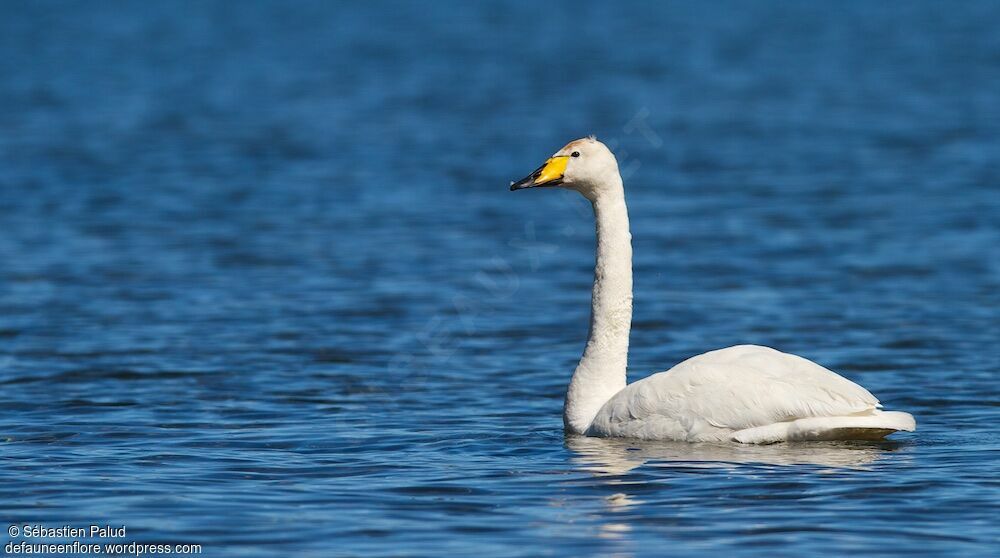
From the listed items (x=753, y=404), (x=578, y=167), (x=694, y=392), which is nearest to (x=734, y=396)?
(x=753, y=404)

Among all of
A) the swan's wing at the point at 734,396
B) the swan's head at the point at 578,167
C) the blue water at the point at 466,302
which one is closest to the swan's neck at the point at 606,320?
the swan's head at the point at 578,167

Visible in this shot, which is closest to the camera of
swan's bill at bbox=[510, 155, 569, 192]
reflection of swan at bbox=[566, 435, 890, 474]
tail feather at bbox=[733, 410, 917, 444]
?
reflection of swan at bbox=[566, 435, 890, 474]

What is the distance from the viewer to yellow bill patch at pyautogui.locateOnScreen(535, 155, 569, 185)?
12.1 metres

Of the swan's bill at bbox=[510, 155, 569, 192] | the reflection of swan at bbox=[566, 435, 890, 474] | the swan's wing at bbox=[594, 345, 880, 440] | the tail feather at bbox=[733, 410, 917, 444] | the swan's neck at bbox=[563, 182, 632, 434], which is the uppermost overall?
the swan's bill at bbox=[510, 155, 569, 192]

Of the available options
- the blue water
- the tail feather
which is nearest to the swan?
the tail feather

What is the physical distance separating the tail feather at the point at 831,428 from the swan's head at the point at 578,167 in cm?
211

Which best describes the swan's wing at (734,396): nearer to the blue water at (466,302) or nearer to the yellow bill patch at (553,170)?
the blue water at (466,302)

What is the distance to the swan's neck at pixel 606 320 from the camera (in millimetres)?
12133

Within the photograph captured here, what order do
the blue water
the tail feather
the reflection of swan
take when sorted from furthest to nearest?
the tail feather < the reflection of swan < the blue water

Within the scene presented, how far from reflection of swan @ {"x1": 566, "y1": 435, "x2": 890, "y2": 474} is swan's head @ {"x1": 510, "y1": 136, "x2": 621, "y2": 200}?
1829 millimetres

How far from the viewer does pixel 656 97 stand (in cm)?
4234

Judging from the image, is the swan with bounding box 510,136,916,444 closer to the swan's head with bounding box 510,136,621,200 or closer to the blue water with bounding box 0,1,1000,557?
the swan's head with bounding box 510,136,621,200

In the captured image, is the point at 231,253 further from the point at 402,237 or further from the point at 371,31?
the point at 371,31

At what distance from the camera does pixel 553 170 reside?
1210cm
